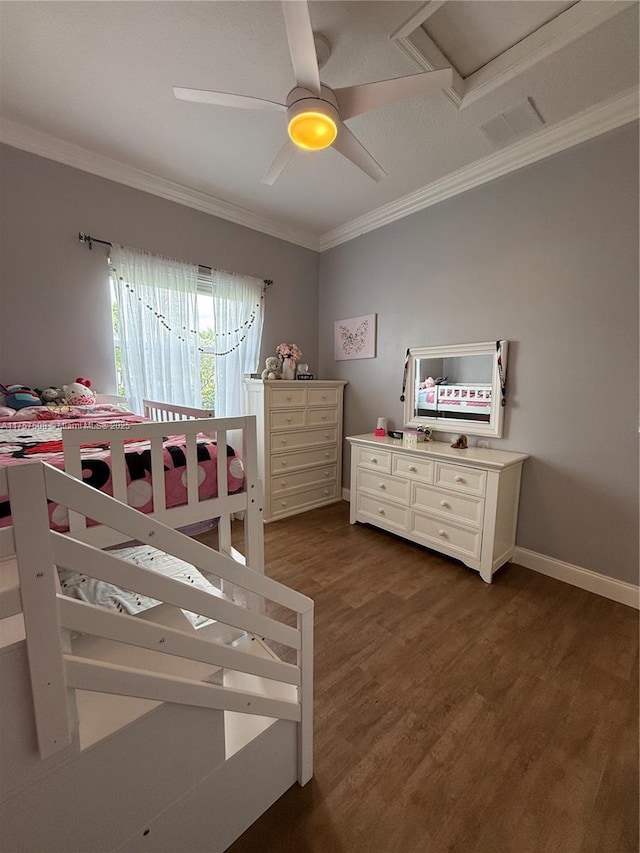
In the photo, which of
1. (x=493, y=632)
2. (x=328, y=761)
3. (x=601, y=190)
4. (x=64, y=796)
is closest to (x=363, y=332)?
(x=601, y=190)

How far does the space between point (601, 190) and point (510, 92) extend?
0.75m

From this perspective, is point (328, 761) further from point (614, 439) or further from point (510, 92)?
point (510, 92)

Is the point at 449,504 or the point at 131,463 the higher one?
the point at 131,463

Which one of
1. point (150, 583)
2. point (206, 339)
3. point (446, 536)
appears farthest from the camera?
point (206, 339)

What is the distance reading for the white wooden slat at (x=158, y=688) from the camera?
64 centimetres

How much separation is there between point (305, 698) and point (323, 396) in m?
2.58

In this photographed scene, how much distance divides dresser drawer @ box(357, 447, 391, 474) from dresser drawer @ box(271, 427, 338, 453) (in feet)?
1.97

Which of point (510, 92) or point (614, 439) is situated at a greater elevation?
point (510, 92)

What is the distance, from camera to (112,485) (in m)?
1.21

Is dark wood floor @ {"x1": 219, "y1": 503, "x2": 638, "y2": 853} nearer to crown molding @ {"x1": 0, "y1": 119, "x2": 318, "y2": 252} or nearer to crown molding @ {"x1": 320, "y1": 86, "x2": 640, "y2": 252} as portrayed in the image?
crown molding @ {"x1": 320, "y1": 86, "x2": 640, "y2": 252}

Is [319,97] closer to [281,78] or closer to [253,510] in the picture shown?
[281,78]

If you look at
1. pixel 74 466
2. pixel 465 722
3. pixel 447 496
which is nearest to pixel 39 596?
pixel 74 466

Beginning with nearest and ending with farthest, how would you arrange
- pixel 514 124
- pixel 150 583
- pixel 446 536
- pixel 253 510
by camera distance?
pixel 150 583
pixel 253 510
pixel 514 124
pixel 446 536

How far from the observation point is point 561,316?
2.13 m
